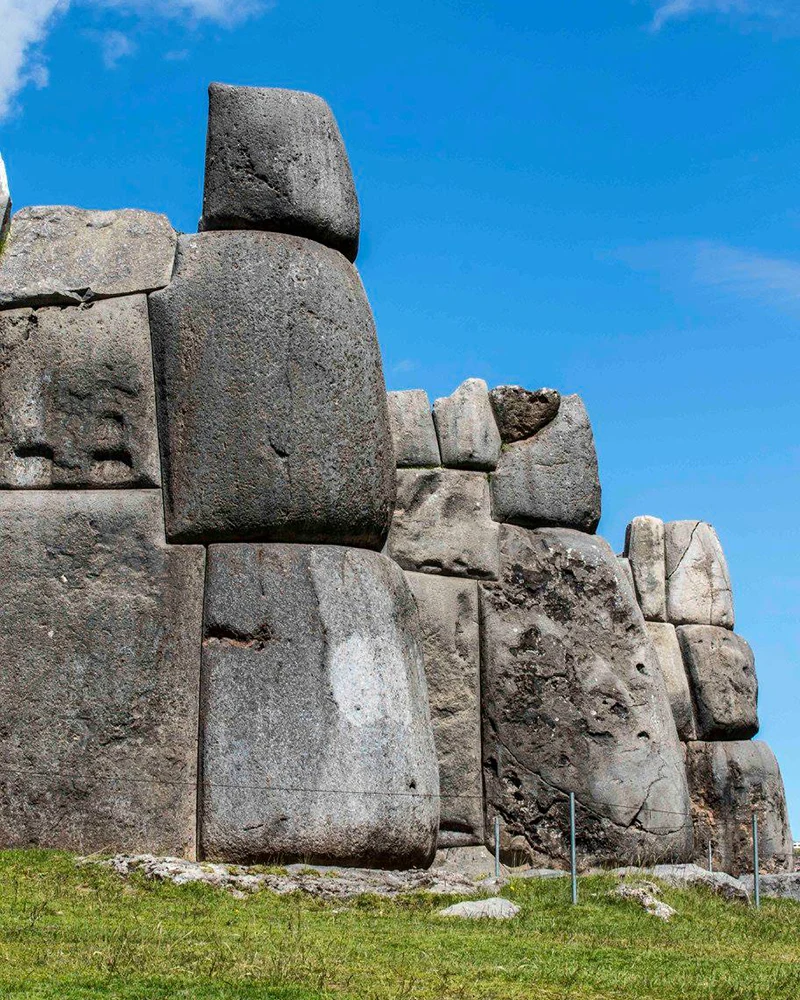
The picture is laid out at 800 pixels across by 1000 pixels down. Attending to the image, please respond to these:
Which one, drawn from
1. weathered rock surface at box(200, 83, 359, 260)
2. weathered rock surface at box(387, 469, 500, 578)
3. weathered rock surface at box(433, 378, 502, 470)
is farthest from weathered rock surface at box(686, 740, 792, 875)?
weathered rock surface at box(200, 83, 359, 260)

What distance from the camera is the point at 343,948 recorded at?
7613 millimetres

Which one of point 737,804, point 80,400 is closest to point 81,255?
point 80,400

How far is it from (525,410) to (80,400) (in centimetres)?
481

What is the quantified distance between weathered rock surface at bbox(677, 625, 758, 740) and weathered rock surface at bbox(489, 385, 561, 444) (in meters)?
5.33

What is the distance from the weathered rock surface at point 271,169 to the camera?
10711 millimetres

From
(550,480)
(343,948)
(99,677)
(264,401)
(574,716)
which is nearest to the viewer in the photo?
(343,948)

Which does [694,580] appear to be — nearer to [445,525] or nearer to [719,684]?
[719,684]

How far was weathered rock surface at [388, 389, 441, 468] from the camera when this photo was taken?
46.2ft

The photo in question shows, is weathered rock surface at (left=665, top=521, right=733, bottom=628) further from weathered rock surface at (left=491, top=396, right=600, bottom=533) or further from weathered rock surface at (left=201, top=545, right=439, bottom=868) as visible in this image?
weathered rock surface at (left=201, top=545, right=439, bottom=868)

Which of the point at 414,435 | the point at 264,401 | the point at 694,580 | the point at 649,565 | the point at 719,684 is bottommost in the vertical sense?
the point at 719,684

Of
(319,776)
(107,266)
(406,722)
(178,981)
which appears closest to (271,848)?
(319,776)

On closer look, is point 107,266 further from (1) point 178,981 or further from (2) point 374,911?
(1) point 178,981

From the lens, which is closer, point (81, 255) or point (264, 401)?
point (264, 401)

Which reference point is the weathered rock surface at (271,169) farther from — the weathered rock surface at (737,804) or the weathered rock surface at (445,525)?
the weathered rock surface at (737,804)
